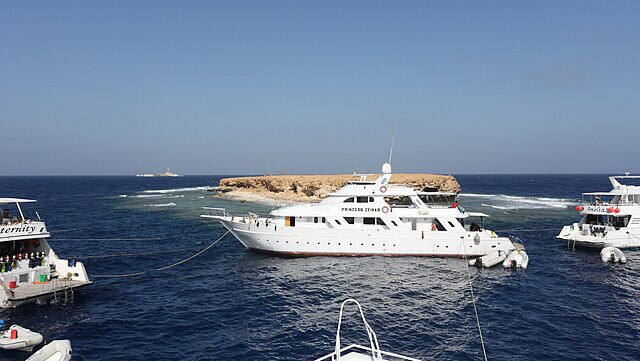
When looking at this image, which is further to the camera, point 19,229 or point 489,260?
point 489,260

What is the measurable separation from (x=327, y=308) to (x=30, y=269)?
1523cm

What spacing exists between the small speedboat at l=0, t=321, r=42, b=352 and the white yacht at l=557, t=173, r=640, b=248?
3756 cm

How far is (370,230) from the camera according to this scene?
2920 cm

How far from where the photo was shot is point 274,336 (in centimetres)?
1644

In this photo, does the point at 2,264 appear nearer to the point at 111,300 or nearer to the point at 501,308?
the point at 111,300

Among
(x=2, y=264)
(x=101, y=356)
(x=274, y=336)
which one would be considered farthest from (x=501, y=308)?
(x=2, y=264)

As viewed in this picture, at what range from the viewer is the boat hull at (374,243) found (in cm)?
2912

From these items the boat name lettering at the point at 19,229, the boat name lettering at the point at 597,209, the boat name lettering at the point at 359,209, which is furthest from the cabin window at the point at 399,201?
the boat name lettering at the point at 19,229

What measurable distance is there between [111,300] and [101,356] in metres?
6.71

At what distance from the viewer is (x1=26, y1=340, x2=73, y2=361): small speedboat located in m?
13.1

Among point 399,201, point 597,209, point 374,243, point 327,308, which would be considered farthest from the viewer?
point 597,209

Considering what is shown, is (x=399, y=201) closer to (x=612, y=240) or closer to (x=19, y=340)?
(x=612, y=240)

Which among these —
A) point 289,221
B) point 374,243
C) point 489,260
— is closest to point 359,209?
point 374,243

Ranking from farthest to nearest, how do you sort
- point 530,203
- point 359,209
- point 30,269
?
point 530,203 → point 359,209 → point 30,269
